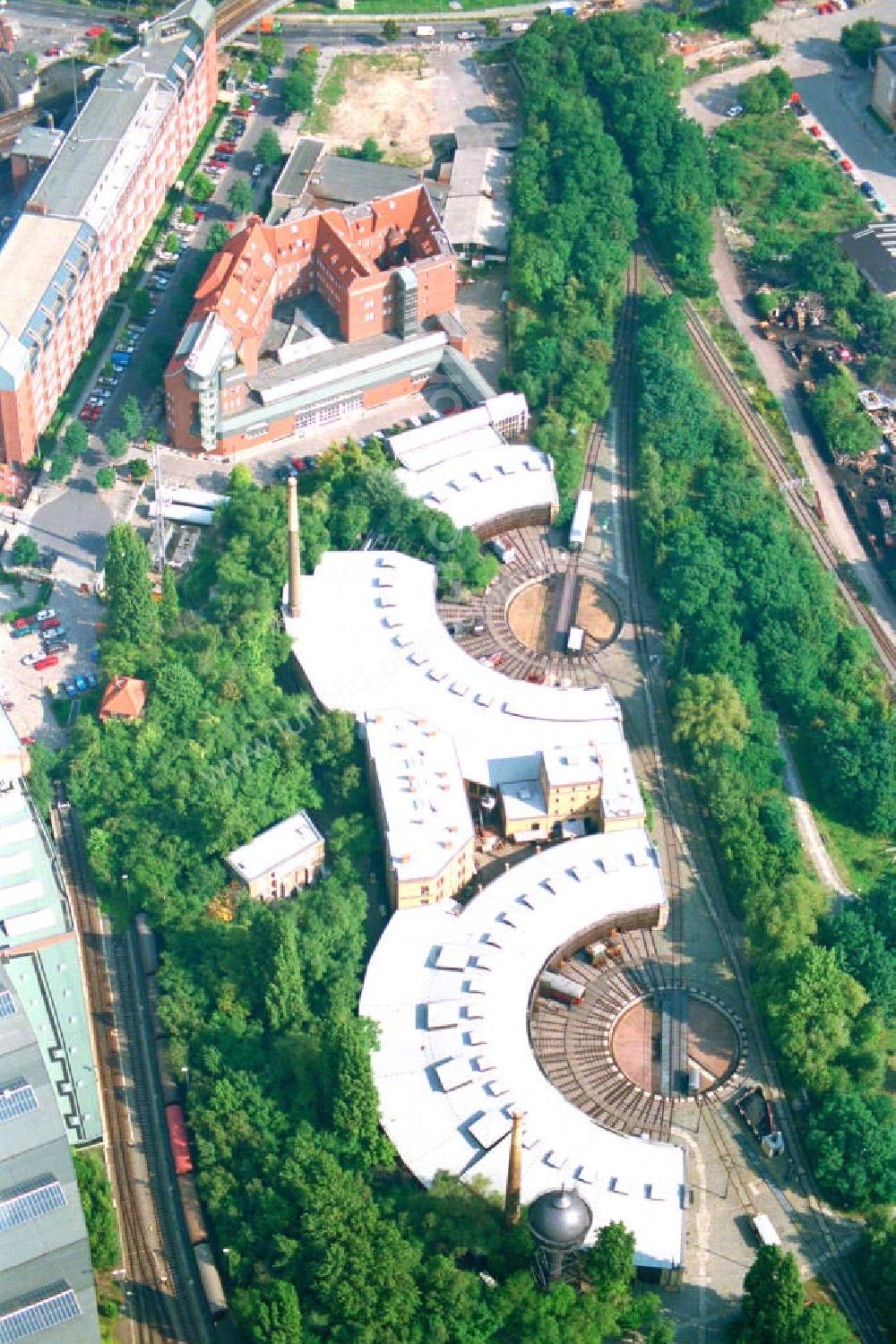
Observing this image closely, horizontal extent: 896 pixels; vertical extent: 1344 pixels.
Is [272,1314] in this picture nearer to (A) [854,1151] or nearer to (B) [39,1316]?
(B) [39,1316]

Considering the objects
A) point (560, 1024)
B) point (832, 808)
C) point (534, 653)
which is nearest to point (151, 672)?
point (534, 653)

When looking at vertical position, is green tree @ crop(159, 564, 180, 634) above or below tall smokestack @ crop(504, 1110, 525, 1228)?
above

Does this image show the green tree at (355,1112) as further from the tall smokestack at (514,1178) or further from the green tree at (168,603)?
the green tree at (168,603)

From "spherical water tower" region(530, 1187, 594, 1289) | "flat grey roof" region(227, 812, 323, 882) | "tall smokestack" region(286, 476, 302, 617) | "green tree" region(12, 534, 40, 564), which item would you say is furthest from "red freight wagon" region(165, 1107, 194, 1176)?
"green tree" region(12, 534, 40, 564)

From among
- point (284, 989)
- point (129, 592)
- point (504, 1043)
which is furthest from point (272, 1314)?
point (129, 592)

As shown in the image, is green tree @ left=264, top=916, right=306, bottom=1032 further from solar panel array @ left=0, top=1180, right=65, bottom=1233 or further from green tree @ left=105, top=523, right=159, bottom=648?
green tree @ left=105, top=523, right=159, bottom=648

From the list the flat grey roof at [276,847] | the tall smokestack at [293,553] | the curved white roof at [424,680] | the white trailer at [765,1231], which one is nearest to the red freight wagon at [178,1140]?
the flat grey roof at [276,847]
